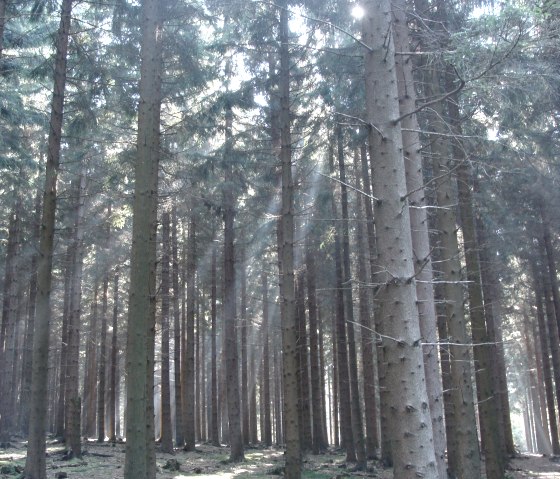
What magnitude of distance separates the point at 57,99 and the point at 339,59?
643 cm

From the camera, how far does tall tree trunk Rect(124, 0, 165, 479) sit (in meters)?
8.71

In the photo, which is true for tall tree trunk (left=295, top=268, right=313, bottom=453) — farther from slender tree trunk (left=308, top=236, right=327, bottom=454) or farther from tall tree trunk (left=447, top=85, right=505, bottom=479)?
tall tree trunk (left=447, top=85, right=505, bottom=479)

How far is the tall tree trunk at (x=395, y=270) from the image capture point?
495 centimetres

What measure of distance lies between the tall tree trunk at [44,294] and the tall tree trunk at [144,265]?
2367 millimetres

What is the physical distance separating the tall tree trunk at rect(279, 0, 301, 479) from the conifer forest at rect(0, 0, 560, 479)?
5 centimetres

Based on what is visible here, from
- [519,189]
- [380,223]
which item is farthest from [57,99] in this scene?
[519,189]

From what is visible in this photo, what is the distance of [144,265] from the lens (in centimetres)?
929

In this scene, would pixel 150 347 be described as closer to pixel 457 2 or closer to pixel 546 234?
pixel 457 2

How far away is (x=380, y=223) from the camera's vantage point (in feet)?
18.0

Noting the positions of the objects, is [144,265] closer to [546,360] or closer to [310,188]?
[310,188]

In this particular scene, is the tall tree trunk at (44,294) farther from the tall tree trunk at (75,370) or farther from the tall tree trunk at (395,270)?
the tall tree trunk at (395,270)

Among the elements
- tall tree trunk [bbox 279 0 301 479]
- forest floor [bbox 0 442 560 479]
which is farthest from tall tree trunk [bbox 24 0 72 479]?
tall tree trunk [bbox 279 0 301 479]

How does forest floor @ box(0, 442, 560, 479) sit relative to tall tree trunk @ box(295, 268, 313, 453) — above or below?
below

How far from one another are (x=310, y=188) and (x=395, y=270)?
46.5 feet
